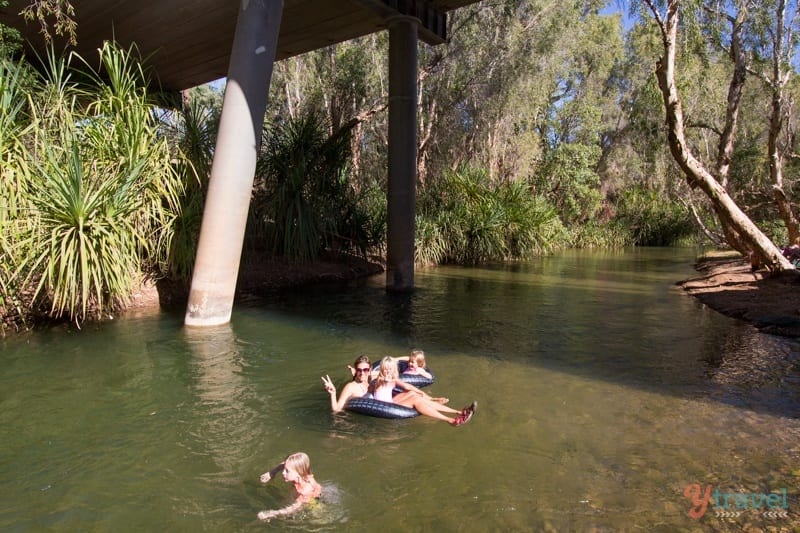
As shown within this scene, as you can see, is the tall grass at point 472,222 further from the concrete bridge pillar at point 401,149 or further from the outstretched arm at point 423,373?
the outstretched arm at point 423,373

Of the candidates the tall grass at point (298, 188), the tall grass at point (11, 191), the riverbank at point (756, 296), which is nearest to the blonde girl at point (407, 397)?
the tall grass at point (11, 191)

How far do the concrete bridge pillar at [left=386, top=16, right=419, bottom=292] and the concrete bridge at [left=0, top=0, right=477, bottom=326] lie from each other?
0.9 inches

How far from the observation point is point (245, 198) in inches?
326

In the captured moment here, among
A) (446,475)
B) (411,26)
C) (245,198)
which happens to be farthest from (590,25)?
(446,475)

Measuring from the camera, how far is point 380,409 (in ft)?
16.2

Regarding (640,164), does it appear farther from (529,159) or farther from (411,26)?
(411,26)

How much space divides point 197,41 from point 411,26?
6.01 m

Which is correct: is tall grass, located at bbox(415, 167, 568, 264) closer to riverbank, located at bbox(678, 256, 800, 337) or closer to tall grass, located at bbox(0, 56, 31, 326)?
riverbank, located at bbox(678, 256, 800, 337)

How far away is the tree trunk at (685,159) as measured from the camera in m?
10.4

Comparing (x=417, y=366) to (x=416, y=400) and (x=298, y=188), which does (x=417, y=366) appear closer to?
(x=416, y=400)

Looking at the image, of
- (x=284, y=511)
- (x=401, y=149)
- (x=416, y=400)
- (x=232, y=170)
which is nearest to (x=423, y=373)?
(x=416, y=400)

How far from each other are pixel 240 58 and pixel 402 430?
20.3 ft

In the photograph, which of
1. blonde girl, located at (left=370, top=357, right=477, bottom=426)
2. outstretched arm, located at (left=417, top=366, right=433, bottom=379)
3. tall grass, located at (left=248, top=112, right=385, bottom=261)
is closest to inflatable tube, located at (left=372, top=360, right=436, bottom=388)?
outstretched arm, located at (left=417, top=366, right=433, bottom=379)

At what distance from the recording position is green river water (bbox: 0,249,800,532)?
342 centimetres
